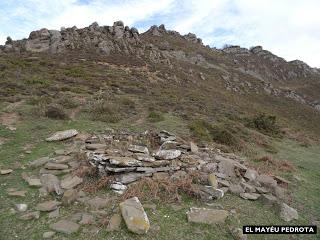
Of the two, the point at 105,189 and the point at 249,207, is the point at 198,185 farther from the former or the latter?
the point at 105,189

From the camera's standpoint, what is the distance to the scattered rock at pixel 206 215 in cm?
734

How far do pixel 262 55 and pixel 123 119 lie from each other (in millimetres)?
92364

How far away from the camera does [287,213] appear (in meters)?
8.29

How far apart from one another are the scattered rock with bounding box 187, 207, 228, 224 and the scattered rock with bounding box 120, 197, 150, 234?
1055mm

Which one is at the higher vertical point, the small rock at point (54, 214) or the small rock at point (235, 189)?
the small rock at point (235, 189)

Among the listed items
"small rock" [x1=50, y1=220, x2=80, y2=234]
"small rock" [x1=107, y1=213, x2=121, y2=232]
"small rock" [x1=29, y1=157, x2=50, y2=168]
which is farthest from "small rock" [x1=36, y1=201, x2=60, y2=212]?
"small rock" [x1=29, y1=157, x2=50, y2=168]

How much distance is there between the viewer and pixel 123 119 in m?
17.5

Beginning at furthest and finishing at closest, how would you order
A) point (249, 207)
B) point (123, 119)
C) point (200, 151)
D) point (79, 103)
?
1. point (79, 103)
2. point (123, 119)
3. point (200, 151)
4. point (249, 207)

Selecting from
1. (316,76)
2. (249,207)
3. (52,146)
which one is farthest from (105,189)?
(316,76)

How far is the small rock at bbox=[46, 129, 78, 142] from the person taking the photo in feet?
42.3

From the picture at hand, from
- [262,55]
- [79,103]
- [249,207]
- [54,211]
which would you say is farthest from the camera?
[262,55]

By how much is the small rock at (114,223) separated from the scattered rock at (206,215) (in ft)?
5.03

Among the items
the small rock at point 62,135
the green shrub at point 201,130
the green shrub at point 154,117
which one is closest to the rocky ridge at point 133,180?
the small rock at point 62,135

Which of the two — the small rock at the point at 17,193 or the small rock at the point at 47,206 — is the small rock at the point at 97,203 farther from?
the small rock at the point at 17,193
